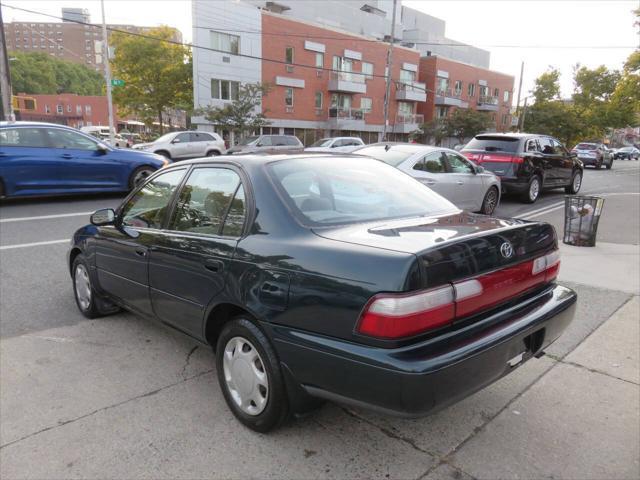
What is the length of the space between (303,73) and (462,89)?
27664 mm

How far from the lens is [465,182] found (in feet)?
30.3

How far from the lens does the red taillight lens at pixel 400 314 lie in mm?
2154

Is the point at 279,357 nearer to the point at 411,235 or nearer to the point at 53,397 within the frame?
the point at 411,235

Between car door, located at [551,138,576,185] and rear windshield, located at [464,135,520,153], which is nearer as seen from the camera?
rear windshield, located at [464,135,520,153]

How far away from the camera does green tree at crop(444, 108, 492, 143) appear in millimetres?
48438

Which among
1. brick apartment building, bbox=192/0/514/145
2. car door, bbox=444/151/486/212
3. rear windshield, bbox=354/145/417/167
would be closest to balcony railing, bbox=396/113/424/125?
brick apartment building, bbox=192/0/514/145

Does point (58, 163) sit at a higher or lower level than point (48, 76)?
lower

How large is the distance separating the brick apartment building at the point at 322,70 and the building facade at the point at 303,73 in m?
0.08

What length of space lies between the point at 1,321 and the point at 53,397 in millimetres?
1737

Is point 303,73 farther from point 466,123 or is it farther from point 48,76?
point 48,76

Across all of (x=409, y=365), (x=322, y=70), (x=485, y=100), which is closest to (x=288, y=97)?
(x=322, y=70)

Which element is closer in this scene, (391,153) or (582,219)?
(582,219)

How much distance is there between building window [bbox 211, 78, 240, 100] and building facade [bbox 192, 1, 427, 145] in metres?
0.08

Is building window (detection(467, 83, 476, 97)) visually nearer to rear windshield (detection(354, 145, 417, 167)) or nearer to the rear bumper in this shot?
rear windshield (detection(354, 145, 417, 167))
